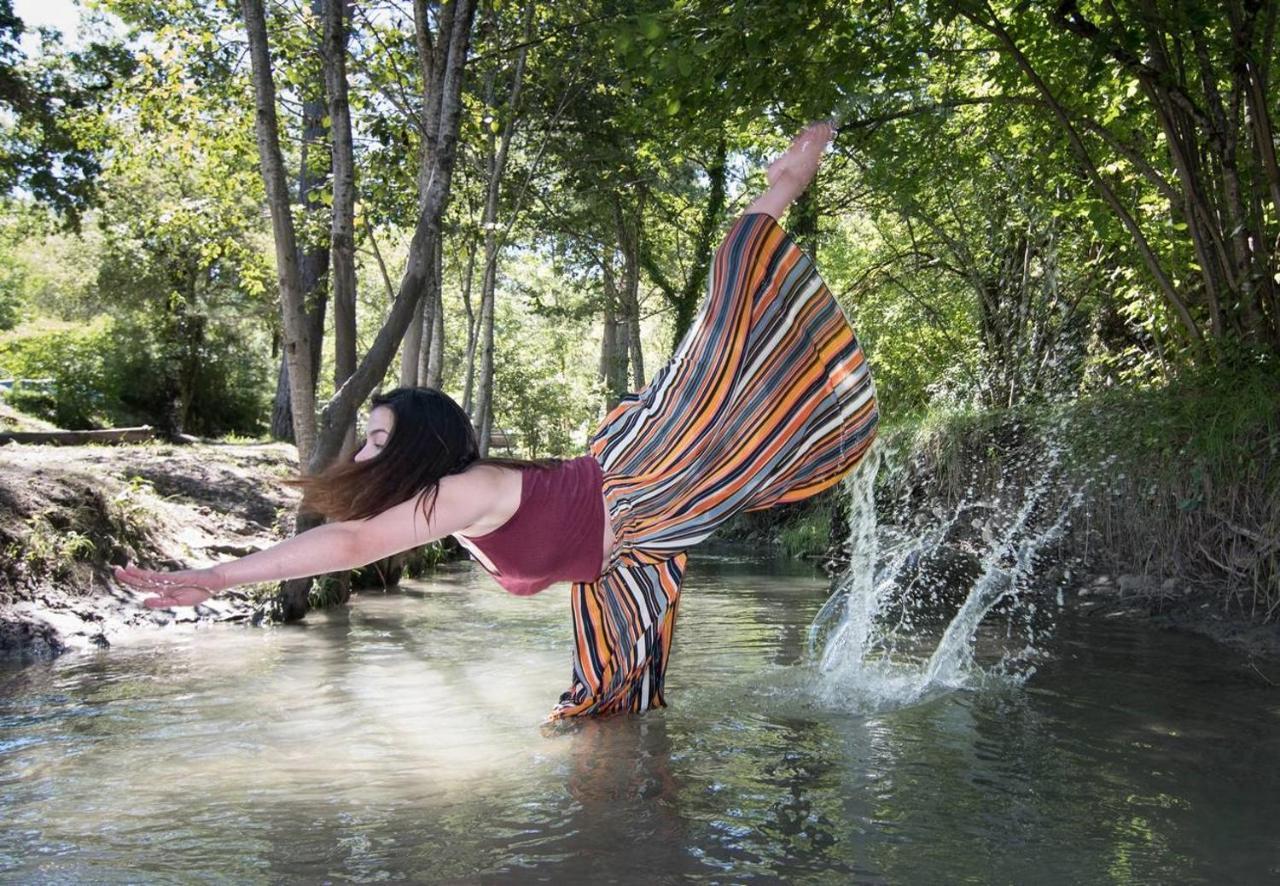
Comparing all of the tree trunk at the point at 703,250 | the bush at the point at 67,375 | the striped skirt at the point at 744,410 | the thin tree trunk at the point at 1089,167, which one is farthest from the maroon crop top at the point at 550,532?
the bush at the point at 67,375

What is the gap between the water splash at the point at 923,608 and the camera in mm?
6863

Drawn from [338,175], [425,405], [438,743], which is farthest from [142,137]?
[425,405]

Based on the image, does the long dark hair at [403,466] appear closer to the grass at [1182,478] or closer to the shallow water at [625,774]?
the shallow water at [625,774]

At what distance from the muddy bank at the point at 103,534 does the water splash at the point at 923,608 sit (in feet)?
14.0

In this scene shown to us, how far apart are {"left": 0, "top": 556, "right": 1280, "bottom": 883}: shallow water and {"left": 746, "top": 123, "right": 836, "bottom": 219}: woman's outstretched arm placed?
2.42m

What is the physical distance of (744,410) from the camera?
4422 millimetres

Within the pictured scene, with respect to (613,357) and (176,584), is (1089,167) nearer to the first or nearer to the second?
(176,584)

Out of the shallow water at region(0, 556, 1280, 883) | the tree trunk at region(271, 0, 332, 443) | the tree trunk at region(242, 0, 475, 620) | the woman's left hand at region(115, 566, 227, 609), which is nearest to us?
the woman's left hand at region(115, 566, 227, 609)

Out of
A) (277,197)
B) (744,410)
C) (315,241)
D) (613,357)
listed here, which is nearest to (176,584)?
(744,410)

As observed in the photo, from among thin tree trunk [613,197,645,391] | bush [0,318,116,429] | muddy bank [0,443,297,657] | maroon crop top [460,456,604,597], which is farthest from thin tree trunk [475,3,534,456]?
bush [0,318,116,429]

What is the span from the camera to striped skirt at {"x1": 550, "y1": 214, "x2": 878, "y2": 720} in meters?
4.29

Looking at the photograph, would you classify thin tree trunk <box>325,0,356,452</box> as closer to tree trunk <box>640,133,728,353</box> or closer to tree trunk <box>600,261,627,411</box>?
tree trunk <box>640,133,728,353</box>

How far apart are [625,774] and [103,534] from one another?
6.40 meters

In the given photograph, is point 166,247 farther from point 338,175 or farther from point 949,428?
point 949,428
